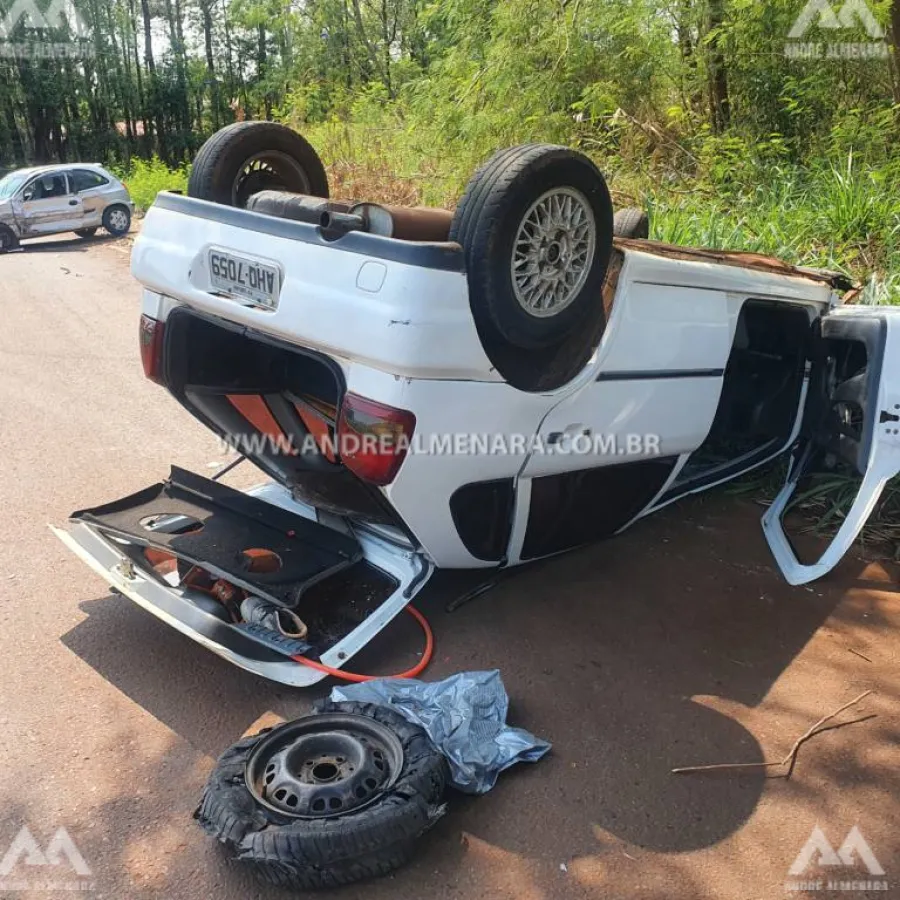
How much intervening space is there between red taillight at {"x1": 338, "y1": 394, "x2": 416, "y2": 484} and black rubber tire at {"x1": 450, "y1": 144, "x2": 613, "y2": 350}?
400 mm

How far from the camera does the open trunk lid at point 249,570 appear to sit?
291 cm

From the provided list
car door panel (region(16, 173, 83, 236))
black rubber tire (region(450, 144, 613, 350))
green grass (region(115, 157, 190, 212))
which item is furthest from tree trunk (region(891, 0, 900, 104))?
green grass (region(115, 157, 190, 212))

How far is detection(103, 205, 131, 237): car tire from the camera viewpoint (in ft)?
53.4

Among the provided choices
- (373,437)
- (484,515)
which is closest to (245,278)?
(373,437)

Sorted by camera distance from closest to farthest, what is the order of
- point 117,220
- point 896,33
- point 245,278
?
point 245,278 < point 896,33 < point 117,220

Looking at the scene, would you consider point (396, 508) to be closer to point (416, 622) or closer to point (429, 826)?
point (416, 622)

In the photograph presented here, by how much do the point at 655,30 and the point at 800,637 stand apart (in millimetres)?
8795

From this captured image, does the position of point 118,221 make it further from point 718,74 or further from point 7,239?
point 718,74

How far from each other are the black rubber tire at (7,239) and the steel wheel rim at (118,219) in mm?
1801

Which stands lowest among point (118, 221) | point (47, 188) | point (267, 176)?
point (118, 221)

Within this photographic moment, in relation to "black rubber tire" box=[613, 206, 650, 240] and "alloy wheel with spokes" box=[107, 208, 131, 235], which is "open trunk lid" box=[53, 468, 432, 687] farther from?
"alloy wheel with spokes" box=[107, 208, 131, 235]

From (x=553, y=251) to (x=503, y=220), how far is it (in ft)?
0.95

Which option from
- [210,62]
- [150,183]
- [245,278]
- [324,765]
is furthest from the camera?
[210,62]

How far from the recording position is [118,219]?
53.9 feet
